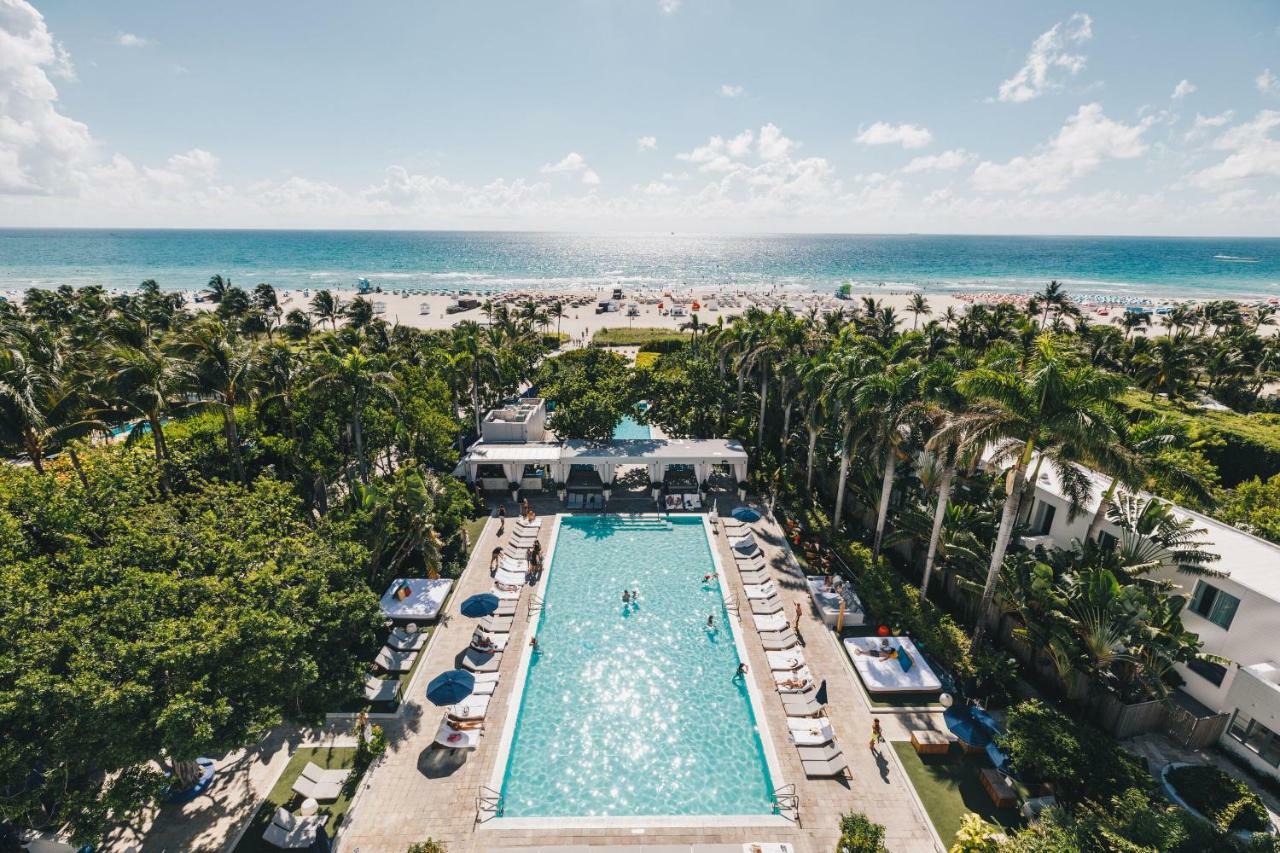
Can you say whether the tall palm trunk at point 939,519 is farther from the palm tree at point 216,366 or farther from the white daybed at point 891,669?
the palm tree at point 216,366

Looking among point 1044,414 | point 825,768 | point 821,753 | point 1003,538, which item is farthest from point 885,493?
point 825,768

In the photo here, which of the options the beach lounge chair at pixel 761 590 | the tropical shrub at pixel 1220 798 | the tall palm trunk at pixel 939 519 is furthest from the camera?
the beach lounge chair at pixel 761 590

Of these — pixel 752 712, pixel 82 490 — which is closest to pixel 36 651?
pixel 82 490

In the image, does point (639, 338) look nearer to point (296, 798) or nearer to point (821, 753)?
point (821, 753)

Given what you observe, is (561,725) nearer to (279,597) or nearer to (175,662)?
(279,597)

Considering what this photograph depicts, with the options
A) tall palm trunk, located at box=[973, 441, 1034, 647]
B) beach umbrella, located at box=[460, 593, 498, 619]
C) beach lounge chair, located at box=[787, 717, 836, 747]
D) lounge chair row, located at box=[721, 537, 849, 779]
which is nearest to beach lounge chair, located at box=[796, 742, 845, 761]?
lounge chair row, located at box=[721, 537, 849, 779]

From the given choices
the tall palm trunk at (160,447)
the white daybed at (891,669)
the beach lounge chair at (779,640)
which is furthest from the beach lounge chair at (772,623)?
the tall palm trunk at (160,447)

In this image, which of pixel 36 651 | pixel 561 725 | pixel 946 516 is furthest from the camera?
pixel 946 516
